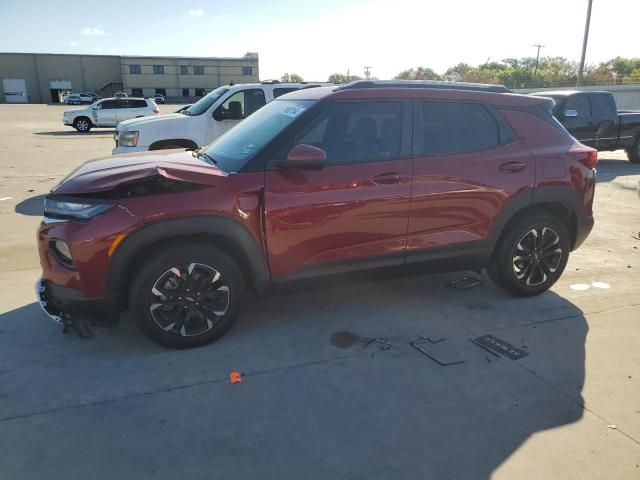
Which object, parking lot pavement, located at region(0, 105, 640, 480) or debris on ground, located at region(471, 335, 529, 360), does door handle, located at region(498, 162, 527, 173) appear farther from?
debris on ground, located at region(471, 335, 529, 360)

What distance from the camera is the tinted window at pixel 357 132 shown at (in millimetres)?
3715

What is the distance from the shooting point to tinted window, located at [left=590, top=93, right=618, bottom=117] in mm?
12117

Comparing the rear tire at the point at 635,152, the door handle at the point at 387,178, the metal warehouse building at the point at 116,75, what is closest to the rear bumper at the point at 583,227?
the door handle at the point at 387,178

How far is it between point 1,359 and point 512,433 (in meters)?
3.34

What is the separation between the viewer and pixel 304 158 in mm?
3359

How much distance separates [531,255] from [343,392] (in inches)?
93.0

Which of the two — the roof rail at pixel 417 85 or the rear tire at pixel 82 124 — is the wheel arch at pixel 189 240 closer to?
the roof rail at pixel 417 85

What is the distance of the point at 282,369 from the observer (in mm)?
3328

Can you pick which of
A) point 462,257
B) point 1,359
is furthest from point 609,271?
point 1,359

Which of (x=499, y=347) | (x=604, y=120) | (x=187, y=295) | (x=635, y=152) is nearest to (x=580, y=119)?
(x=604, y=120)

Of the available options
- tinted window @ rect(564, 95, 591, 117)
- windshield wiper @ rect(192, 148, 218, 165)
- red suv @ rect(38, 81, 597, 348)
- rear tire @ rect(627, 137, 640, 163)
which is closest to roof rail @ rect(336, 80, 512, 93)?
red suv @ rect(38, 81, 597, 348)

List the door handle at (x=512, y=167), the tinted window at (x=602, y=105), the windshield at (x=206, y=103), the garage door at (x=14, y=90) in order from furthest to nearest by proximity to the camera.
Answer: the garage door at (x=14, y=90) → the tinted window at (x=602, y=105) → the windshield at (x=206, y=103) → the door handle at (x=512, y=167)

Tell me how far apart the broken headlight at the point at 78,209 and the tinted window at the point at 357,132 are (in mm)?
1412

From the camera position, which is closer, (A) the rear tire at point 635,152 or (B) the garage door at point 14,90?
(A) the rear tire at point 635,152
